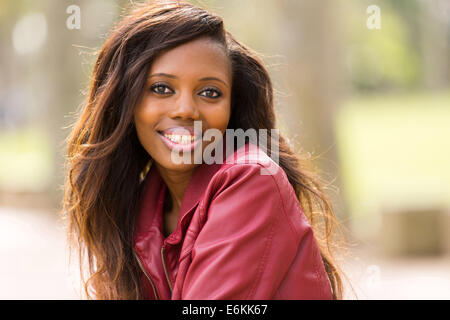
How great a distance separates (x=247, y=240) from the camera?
2.12m

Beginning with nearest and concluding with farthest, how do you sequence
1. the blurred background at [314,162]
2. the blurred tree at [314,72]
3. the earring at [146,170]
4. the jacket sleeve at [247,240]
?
the jacket sleeve at [247,240] → the earring at [146,170] → the blurred background at [314,162] → the blurred tree at [314,72]

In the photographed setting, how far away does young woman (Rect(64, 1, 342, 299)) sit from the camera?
2.16 meters

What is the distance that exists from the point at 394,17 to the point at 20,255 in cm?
3290

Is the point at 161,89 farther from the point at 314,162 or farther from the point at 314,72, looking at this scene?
the point at 314,72

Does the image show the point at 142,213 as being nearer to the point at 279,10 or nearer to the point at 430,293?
the point at 430,293

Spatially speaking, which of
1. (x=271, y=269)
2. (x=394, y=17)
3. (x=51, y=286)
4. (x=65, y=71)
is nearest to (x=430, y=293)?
(x=51, y=286)

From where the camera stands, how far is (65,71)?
454 inches

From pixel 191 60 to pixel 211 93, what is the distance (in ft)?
0.50

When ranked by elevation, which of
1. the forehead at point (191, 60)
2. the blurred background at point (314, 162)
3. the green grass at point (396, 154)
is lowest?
the green grass at point (396, 154)

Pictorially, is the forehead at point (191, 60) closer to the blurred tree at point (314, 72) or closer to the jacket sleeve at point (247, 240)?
the jacket sleeve at point (247, 240)

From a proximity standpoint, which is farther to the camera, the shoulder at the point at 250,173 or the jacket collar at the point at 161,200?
the jacket collar at the point at 161,200

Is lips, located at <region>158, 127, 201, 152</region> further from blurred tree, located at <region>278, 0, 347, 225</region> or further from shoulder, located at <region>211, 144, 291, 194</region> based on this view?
blurred tree, located at <region>278, 0, 347, 225</region>

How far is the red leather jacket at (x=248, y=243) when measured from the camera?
2096 mm

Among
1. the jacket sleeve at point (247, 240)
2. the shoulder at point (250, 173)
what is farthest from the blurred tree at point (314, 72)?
the jacket sleeve at point (247, 240)
